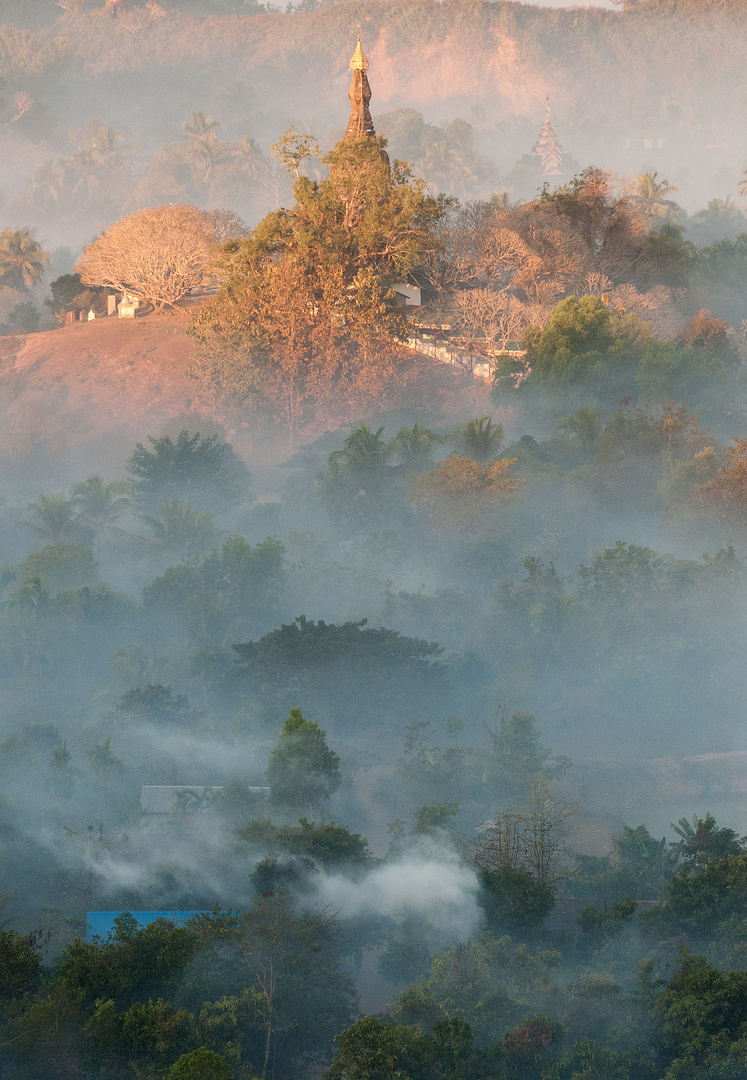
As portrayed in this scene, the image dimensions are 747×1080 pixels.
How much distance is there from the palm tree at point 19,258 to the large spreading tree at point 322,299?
31.2 meters

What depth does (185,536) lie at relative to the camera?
162 feet

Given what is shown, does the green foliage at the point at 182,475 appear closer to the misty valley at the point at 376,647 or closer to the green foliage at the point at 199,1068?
the misty valley at the point at 376,647

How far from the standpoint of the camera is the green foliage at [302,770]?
100 ft

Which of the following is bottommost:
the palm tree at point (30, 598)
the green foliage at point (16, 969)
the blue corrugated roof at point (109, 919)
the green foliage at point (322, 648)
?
the green foliage at point (16, 969)

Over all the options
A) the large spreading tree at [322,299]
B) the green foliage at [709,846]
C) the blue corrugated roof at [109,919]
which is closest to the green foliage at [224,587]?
the large spreading tree at [322,299]

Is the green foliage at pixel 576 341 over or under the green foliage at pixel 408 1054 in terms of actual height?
over

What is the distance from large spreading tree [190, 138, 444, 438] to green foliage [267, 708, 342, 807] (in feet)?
96.9

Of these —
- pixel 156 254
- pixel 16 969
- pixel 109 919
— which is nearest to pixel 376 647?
pixel 109 919

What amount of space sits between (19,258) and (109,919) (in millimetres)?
66670

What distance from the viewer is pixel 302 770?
101 feet

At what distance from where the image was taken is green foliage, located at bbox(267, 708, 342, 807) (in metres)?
30.5

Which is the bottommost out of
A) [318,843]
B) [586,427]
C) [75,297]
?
[318,843]

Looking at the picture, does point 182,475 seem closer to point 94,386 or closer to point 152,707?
point 94,386

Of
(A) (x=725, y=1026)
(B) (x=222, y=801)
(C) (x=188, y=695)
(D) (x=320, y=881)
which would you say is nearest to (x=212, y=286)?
(C) (x=188, y=695)
